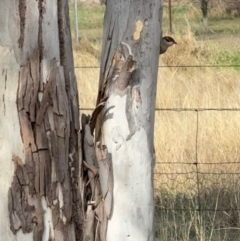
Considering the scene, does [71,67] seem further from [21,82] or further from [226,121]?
[226,121]

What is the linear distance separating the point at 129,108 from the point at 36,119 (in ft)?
0.94

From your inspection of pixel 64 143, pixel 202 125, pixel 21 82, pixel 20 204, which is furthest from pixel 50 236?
pixel 202 125

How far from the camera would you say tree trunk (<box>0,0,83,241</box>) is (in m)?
1.95

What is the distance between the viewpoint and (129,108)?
2.10 metres

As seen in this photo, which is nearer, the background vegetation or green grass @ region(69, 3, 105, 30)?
the background vegetation

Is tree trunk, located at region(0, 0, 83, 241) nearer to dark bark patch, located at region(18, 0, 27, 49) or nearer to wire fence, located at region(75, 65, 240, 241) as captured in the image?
dark bark patch, located at region(18, 0, 27, 49)

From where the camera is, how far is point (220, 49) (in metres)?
10.8

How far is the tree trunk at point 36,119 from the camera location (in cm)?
195

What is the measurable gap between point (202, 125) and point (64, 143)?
332 cm

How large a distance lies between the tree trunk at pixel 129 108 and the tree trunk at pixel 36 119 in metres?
0.13

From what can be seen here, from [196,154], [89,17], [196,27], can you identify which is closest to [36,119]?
[196,154]

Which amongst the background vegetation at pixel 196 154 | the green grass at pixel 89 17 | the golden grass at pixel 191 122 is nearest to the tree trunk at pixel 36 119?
the background vegetation at pixel 196 154

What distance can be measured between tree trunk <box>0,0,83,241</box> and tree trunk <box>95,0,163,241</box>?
125mm

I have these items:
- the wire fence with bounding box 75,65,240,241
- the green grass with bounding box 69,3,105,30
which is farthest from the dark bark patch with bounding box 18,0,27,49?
the green grass with bounding box 69,3,105,30
